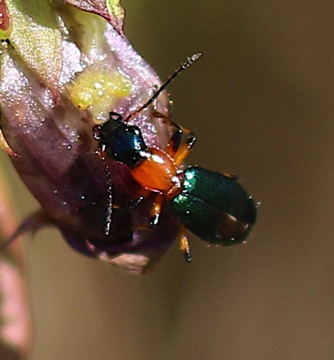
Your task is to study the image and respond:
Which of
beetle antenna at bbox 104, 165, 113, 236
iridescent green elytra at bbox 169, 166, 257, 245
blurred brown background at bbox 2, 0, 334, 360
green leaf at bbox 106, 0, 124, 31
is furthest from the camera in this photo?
blurred brown background at bbox 2, 0, 334, 360

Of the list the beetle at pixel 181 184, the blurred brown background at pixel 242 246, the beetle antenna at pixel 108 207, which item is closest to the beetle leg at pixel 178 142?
the beetle at pixel 181 184

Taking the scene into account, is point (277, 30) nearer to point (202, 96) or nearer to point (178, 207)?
point (202, 96)

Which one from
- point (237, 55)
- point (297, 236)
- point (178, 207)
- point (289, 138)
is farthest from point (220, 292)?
point (178, 207)

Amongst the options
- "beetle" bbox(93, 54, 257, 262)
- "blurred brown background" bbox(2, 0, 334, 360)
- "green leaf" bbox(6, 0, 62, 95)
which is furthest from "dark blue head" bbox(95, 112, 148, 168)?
"blurred brown background" bbox(2, 0, 334, 360)

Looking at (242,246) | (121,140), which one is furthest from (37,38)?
(242,246)

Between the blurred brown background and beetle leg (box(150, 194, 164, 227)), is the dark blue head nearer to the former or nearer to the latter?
beetle leg (box(150, 194, 164, 227))

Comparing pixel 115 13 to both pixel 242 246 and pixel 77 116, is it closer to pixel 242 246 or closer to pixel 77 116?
pixel 77 116

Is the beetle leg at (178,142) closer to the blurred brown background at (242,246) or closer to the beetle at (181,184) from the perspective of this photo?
the beetle at (181,184)
